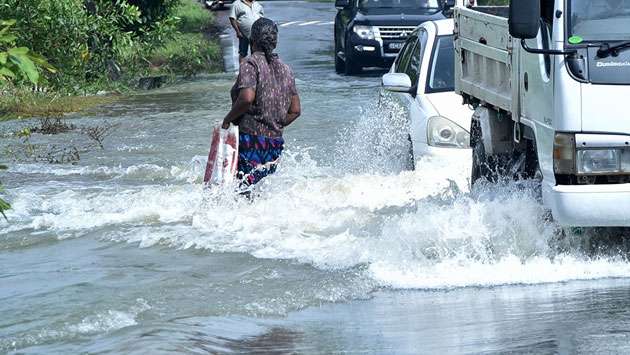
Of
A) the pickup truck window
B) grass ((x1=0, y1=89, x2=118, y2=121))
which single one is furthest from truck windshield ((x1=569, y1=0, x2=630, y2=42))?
grass ((x1=0, y1=89, x2=118, y2=121))

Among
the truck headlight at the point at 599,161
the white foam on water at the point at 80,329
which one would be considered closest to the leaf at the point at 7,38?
the white foam on water at the point at 80,329

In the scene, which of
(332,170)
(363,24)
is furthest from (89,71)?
(332,170)

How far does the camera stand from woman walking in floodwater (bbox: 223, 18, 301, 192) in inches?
420

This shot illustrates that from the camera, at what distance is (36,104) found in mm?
18859

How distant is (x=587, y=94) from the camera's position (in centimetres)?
781

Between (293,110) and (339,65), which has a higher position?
(293,110)

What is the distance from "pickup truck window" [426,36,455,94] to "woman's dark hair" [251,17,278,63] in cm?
190

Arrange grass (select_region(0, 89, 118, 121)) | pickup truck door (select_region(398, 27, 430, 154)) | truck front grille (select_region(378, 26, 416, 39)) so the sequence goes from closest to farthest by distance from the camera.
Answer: pickup truck door (select_region(398, 27, 430, 154)) < grass (select_region(0, 89, 118, 121)) < truck front grille (select_region(378, 26, 416, 39))

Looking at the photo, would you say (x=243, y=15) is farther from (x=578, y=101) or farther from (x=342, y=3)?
(x=578, y=101)

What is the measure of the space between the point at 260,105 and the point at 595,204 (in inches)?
143

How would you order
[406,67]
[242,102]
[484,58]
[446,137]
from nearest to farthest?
[484,58], [242,102], [446,137], [406,67]

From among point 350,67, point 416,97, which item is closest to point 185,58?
point 350,67

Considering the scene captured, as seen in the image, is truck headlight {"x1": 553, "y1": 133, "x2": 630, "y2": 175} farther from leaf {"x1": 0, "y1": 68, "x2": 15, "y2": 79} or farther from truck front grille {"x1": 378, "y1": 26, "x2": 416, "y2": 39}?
truck front grille {"x1": 378, "y1": 26, "x2": 416, "y2": 39}

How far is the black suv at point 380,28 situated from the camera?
2295 cm
